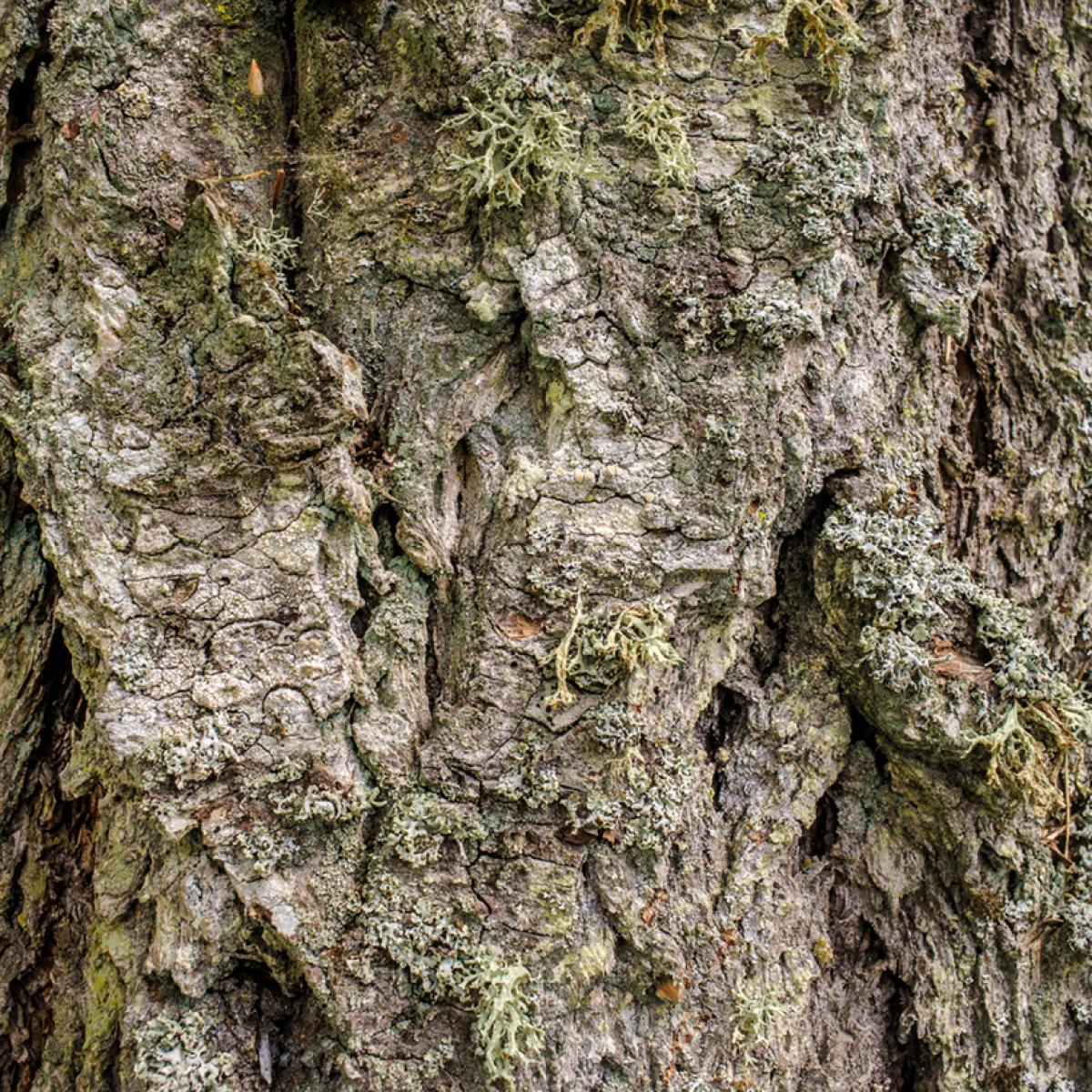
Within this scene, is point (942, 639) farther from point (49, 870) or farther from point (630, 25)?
point (49, 870)

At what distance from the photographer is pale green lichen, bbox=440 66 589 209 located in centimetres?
182

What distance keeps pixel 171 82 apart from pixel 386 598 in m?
1.22

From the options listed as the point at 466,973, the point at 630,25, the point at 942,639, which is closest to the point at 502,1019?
the point at 466,973

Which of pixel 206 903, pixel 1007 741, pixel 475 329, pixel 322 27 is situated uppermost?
pixel 322 27

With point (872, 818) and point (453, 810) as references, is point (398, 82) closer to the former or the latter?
point (453, 810)

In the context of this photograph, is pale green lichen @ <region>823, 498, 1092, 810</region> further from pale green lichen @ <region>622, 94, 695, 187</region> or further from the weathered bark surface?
pale green lichen @ <region>622, 94, 695, 187</region>

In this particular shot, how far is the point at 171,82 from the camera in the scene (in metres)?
1.96

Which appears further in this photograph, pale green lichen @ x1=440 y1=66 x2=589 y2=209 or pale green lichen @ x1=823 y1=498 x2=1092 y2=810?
pale green lichen @ x1=823 y1=498 x2=1092 y2=810

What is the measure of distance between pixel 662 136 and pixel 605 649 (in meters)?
1.08

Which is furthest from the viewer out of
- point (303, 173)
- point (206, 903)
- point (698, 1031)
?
point (303, 173)

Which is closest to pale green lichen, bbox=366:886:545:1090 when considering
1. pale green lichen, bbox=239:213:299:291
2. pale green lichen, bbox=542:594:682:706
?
pale green lichen, bbox=542:594:682:706

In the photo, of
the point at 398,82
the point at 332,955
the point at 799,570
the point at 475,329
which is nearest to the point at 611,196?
the point at 475,329

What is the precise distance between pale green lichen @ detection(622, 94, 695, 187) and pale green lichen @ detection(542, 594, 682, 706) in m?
0.90

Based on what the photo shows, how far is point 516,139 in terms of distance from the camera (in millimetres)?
1834
